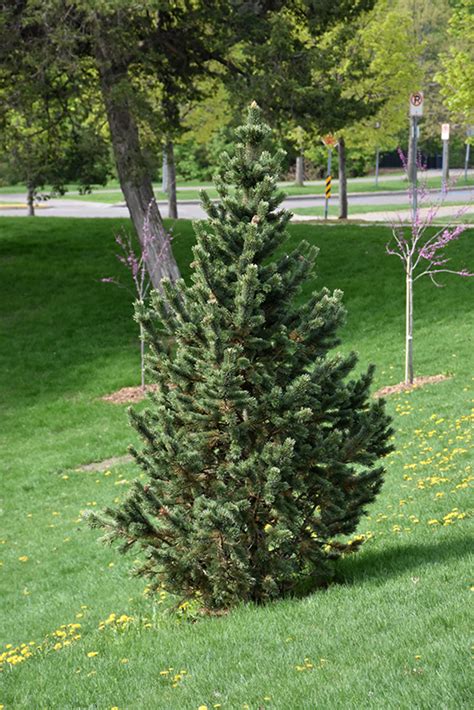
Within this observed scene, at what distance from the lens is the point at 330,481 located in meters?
7.44

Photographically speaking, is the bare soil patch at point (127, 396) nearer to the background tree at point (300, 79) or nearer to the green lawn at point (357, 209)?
the background tree at point (300, 79)

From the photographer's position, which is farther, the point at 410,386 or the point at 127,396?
the point at 127,396

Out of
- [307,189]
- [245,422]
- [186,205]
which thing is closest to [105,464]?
[245,422]

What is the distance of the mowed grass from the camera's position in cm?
564

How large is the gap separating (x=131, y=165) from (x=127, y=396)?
17.3 feet

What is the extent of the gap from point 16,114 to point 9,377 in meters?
6.69

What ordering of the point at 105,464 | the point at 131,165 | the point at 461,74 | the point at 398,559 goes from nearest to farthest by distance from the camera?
the point at 398,559, the point at 105,464, the point at 131,165, the point at 461,74

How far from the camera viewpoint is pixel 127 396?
18750 millimetres

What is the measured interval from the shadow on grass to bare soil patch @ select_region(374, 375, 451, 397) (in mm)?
7788

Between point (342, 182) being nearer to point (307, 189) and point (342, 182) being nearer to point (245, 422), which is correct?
point (307, 189)

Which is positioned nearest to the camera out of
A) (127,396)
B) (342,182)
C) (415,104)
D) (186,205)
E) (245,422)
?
(245,422)

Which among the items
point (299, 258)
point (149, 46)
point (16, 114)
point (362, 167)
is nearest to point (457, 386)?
point (299, 258)

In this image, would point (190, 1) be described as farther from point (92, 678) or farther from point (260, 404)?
point (92, 678)

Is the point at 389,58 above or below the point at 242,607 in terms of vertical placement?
above
